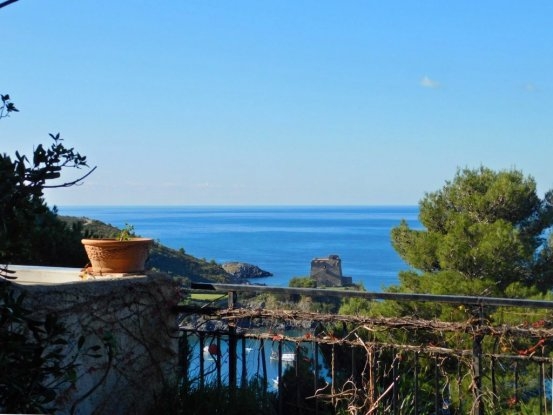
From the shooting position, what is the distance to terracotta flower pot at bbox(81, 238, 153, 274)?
4121mm

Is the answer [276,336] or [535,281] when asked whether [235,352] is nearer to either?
[276,336]

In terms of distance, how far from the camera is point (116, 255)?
4129 mm

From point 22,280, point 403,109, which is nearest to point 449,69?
point 403,109

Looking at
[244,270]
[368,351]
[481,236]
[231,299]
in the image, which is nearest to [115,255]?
[231,299]

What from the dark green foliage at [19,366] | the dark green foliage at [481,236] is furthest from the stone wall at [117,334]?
the dark green foliage at [481,236]

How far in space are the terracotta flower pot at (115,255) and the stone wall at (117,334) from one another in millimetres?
128

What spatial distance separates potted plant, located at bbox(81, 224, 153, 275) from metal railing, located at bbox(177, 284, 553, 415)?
398mm

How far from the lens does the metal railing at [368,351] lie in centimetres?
367

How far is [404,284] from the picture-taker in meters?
13.8

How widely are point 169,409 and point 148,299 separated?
657 mm

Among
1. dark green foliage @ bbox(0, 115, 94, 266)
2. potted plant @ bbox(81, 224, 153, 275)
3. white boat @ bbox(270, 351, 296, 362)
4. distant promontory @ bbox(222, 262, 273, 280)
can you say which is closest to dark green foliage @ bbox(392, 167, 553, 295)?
white boat @ bbox(270, 351, 296, 362)

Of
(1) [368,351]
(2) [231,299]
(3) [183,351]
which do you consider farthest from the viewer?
(3) [183,351]

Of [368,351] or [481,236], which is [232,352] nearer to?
[368,351]

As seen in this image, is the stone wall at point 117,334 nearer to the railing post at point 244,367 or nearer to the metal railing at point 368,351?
the metal railing at point 368,351
